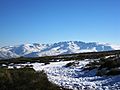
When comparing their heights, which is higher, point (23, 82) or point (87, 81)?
point (23, 82)

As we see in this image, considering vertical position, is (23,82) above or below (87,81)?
above

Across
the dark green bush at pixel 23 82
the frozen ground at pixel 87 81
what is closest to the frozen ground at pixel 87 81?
the frozen ground at pixel 87 81

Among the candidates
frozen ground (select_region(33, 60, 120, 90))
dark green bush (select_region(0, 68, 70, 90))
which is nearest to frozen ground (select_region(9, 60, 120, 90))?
frozen ground (select_region(33, 60, 120, 90))

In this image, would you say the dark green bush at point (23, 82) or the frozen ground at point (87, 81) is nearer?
the dark green bush at point (23, 82)

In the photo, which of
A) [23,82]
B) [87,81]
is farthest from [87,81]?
[23,82]

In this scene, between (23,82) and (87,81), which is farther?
(87,81)

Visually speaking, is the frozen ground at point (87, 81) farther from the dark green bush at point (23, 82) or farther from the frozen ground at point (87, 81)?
the dark green bush at point (23, 82)

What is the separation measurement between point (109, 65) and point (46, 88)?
15690 mm

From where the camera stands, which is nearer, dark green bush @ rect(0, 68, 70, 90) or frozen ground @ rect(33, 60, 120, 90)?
dark green bush @ rect(0, 68, 70, 90)

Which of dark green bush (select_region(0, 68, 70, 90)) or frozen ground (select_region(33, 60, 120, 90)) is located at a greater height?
dark green bush (select_region(0, 68, 70, 90))

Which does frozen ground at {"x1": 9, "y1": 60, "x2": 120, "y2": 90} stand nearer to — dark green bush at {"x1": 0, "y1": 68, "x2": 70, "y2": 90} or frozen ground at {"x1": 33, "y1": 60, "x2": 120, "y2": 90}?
frozen ground at {"x1": 33, "y1": 60, "x2": 120, "y2": 90}

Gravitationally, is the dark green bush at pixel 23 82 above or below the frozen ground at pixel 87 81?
above

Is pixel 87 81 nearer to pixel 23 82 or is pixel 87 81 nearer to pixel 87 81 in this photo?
pixel 87 81

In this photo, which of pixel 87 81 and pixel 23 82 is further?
pixel 87 81
